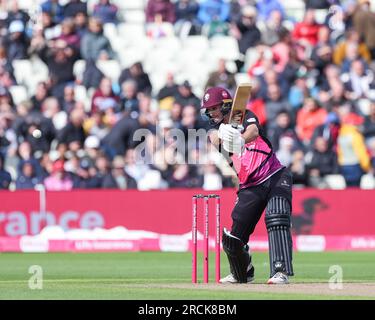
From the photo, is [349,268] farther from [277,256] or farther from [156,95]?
[156,95]

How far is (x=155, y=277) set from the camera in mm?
14578

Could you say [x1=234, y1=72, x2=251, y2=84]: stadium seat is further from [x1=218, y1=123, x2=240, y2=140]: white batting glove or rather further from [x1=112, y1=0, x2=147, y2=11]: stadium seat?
[x1=218, y1=123, x2=240, y2=140]: white batting glove

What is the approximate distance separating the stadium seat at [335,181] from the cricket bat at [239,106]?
9658 millimetres

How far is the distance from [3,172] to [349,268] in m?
8.20

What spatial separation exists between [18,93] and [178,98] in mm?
3486

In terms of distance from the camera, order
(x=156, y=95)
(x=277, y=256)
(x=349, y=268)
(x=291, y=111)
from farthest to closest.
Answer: (x=156, y=95), (x=291, y=111), (x=349, y=268), (x=277, y=256)

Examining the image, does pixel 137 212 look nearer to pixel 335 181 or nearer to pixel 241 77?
pixel 335 181

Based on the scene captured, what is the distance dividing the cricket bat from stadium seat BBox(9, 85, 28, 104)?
1270cm

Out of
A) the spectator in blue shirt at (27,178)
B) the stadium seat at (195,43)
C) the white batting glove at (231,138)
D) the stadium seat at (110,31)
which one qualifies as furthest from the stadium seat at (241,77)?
the white batting glove at (231,138)

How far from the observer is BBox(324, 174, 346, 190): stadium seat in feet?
71.5

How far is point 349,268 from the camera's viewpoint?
16172mm

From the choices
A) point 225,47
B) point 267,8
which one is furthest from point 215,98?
point 267,8

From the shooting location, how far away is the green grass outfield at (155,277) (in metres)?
11.6

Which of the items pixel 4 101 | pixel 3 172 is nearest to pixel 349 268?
pixel 3 172
